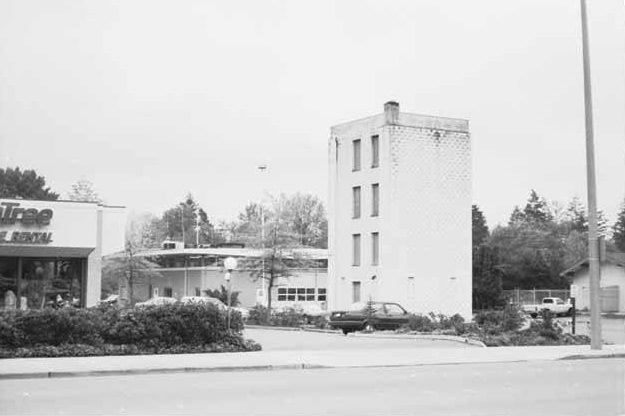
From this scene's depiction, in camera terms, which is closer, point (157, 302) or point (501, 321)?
point (501, 321)

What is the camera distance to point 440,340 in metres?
28.7

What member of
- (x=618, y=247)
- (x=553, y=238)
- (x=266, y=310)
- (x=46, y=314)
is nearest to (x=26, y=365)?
(x=46, y=314)

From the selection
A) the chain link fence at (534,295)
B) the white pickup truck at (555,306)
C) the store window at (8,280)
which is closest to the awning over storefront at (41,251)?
the store window at (8,280)

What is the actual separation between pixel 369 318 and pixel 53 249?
43.4ft

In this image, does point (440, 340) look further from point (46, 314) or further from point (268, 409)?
point (268, 409)

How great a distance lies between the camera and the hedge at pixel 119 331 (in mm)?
21781

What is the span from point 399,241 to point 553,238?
5281 centimetres

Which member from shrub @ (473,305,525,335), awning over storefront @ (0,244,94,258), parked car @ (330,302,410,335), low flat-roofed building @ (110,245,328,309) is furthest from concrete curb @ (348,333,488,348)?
low flat-roofed building @ (110,245,328,309)

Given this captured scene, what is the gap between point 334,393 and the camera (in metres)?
15.0

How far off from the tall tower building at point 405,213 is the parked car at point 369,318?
12.7 m

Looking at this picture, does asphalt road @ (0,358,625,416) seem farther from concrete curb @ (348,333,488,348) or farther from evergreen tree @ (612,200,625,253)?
evergreen tree @ (612,200,625,253)

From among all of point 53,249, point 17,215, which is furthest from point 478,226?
point 17,215

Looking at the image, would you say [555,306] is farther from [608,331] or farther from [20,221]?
[20,221]

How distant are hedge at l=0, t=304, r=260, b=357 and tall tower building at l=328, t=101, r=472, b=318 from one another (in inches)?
1036
